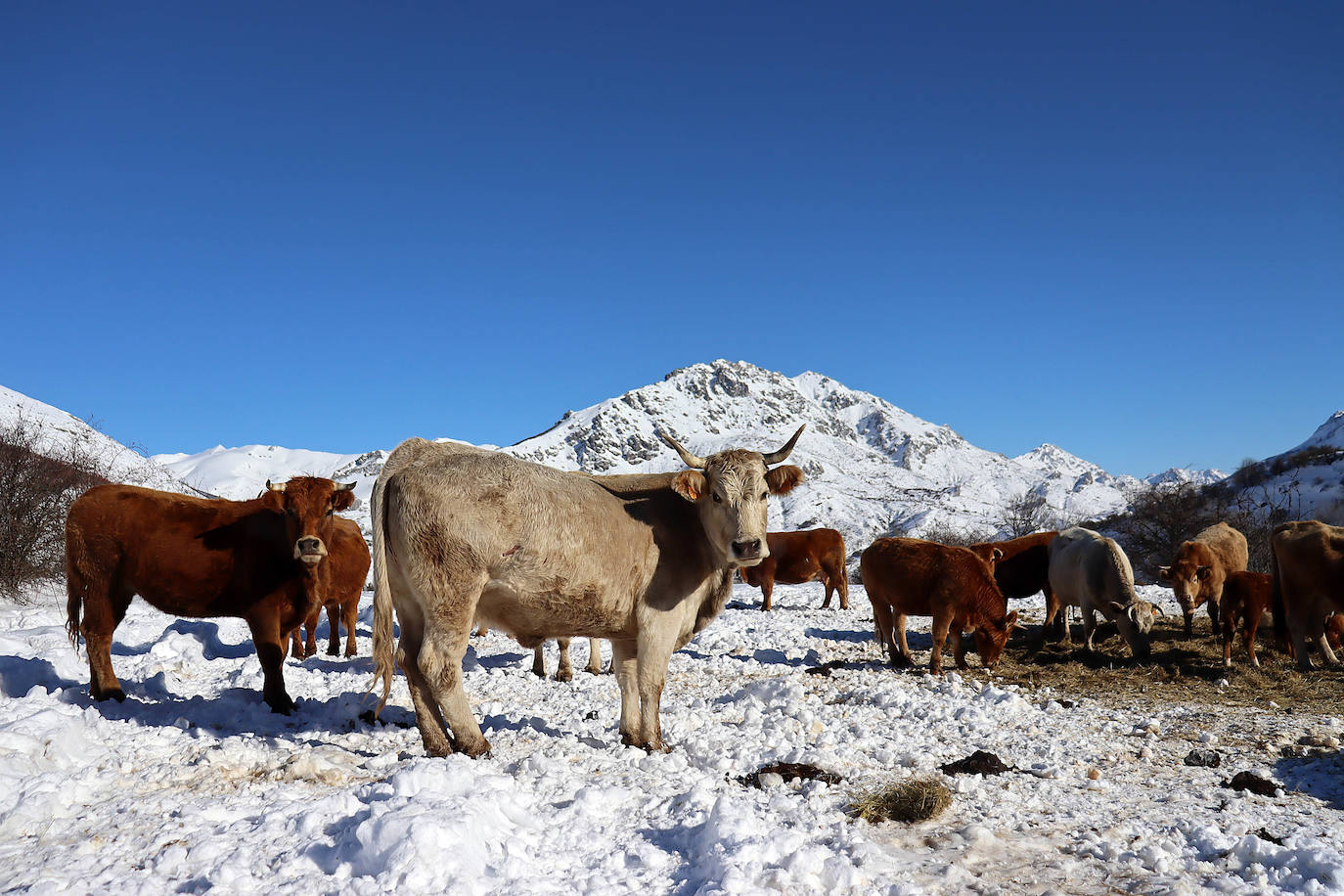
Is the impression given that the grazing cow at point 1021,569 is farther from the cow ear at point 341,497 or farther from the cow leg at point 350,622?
the cow ear at point 341,497

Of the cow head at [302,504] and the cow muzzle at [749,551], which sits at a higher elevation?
the cow head at [302,504]

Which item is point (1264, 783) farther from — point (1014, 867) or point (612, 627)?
point (612, 627)

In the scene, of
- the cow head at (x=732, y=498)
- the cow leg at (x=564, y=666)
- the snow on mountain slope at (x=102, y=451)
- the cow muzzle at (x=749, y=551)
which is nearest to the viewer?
the cow muzzle at (x=749, y=551)

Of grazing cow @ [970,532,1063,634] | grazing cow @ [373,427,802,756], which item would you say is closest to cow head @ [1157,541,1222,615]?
grazing cow @ [970,532,1063,634]

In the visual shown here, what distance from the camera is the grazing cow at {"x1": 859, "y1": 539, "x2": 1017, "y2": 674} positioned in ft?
33.8

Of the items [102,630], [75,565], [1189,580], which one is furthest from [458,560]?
[1189,580]

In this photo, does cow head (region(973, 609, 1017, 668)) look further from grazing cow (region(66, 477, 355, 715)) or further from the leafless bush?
the leafless bush

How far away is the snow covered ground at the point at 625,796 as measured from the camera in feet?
11.9

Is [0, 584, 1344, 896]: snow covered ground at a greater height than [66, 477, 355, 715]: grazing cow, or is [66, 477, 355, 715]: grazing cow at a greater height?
[66, 477, 355, 715]: grazing cow

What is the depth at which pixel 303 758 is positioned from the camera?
5094 millimetres

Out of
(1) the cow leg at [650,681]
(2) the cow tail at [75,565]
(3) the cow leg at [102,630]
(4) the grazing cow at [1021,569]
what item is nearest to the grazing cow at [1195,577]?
(4) the grazing cow at [1021,569]

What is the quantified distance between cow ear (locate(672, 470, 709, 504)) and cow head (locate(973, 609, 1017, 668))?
567 cm

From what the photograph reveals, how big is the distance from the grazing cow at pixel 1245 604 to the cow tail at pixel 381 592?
10.6 m

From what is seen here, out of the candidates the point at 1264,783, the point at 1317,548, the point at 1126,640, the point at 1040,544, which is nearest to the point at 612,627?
the point at 1264,783
